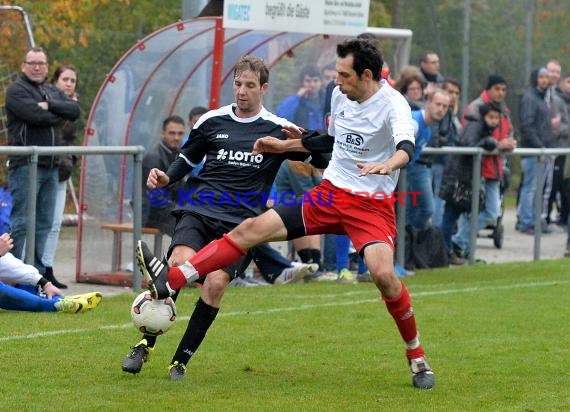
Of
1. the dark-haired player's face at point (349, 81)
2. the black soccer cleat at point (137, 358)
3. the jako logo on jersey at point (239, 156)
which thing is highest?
the dark-haired player's face at point (349, 81)

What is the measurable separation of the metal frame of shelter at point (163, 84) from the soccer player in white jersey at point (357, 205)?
5.29 metres

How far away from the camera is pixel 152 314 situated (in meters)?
8.02

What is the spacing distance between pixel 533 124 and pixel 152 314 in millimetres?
12106

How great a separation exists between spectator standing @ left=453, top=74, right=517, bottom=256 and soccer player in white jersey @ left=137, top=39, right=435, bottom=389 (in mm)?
7508

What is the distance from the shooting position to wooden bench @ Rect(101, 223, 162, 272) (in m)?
13.1

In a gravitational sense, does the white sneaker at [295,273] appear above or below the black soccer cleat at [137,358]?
below

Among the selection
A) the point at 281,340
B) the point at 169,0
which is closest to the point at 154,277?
the point at 281,340

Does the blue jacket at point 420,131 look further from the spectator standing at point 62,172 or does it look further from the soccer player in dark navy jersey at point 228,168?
the soccer player in dark navy jersey at point 228,168

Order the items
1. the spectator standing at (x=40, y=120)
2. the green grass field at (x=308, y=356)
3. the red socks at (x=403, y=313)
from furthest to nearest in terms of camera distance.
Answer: the spectator standing at (x=40, y=120), the red socks at (x=403, y=313), the green grass field at (x=308, y=356)

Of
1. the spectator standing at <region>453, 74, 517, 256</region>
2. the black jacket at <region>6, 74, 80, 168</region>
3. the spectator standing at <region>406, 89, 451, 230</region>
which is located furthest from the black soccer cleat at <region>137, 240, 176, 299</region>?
the spectator standing at <region>453, 74, 517, 256</region>

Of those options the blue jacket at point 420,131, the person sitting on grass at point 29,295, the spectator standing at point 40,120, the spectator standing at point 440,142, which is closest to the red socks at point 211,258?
the person sitting on grass at point 29,295

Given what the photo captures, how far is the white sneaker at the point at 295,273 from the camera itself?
13.0 m

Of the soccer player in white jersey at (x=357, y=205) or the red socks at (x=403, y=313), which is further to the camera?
the red socks at (x=403, y=313)

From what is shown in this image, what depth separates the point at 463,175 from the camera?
51.2 feet
